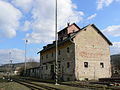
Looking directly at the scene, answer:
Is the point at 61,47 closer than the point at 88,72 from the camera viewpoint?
No

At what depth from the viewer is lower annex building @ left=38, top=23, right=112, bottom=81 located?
36.2m

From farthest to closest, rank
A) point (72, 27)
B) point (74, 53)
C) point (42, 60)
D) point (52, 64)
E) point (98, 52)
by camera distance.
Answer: point (42, 60)
point (72, 27)
point (52, 64)
point (98, 52)
point (74, 53)

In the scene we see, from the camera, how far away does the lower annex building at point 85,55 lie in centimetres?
3622

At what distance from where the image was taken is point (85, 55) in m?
37.2

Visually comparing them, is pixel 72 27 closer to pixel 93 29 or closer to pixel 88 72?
pixel 93 29

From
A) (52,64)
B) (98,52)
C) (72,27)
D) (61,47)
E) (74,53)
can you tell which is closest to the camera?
(74,53)

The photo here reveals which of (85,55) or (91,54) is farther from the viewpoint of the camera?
(91,54)

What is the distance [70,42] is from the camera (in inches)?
1480

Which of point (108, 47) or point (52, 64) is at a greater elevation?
point (108, 47)

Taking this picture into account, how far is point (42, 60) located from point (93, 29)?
66.8 ft

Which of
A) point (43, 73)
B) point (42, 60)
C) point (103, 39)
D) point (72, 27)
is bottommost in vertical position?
point (43, 73)

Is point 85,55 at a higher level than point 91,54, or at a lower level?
lower

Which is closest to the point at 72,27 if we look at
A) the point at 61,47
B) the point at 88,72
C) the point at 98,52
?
the point at 61,47

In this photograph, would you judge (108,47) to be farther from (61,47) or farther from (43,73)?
(43,73)
